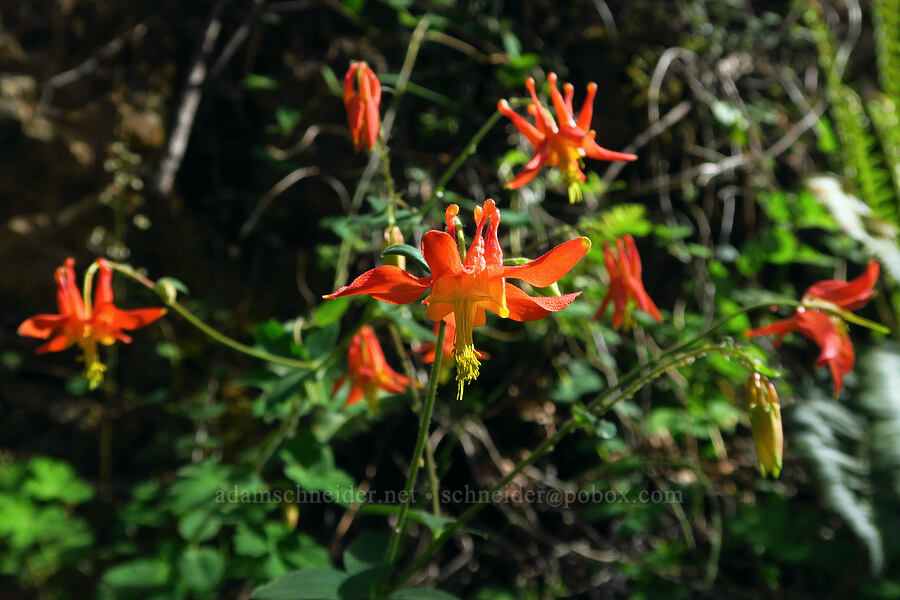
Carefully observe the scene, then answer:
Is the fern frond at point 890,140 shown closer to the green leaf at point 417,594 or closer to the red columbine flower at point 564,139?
the red columbine flower at point 564,139

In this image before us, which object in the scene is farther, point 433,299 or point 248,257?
point 248,257

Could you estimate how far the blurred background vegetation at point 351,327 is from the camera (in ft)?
5.61

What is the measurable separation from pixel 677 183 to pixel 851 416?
84cm

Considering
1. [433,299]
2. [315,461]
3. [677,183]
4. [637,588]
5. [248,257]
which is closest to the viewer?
[433,299]

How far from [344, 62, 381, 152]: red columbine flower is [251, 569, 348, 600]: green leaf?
65 cm

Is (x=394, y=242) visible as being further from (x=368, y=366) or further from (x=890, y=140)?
(x=890, y=140)

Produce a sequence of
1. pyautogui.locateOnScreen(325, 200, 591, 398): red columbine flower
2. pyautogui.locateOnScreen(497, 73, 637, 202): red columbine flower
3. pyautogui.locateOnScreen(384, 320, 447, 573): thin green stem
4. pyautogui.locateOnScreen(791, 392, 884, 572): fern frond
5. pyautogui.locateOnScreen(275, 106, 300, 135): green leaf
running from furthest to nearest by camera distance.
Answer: pyautogui.locateOnScreen(275, 106, 300, 135): green leaf, pyautogui.locateOnScreen(791, 392, 884, 572): fern frond, pyautogui.locateOnScreen(497, 73, 637, 202): red columbine flower, pyautogui.locateOnScreen(384, 320, 447, 573): thin green stem, pyautogui.locateOnScreen(325, 200, 591, 398): red columbine flower

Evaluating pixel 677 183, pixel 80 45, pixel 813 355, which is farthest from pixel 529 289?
pixel 80 45

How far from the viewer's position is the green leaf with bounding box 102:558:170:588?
54.9 inches

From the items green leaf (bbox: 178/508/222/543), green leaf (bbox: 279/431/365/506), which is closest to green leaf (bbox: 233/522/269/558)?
green leaf (bbox: 178/508/222/543)

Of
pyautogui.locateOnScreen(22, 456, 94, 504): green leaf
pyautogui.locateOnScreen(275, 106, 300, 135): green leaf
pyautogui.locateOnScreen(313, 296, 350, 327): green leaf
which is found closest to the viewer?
pyautogui.locateOnScreen(313, 296, 350, 327): green leaf

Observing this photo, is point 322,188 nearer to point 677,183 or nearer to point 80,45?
point 80,45

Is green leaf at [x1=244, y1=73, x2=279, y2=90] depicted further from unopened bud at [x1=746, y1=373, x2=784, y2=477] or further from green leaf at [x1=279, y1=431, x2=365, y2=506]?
unopened bud at [x1=746, y1=373, x2=784, y2=477]

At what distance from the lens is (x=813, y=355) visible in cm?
219
